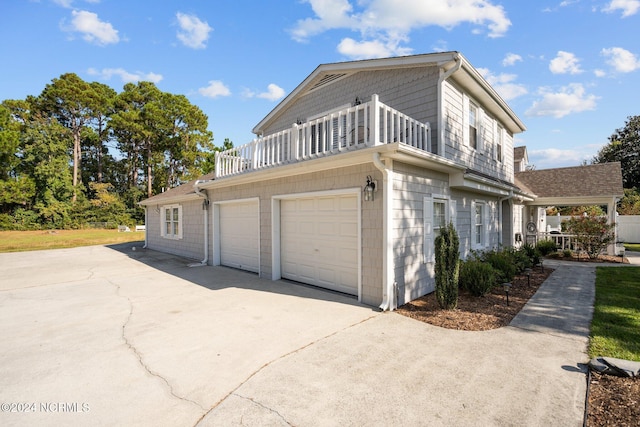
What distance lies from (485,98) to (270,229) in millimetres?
7879

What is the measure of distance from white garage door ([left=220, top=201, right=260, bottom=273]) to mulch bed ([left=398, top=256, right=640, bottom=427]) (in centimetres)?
506

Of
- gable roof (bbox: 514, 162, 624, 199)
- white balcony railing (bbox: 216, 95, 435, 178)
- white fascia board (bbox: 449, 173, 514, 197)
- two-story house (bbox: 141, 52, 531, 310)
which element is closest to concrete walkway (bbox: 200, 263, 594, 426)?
two-story house (bbox: 141, 52, 531, 310)

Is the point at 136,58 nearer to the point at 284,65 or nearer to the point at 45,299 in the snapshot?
the point at 284,65

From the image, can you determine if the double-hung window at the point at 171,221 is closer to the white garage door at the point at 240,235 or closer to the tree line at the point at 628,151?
the white garage door at the point at 240,235

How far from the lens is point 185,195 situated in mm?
12109

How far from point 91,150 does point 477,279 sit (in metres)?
42.1

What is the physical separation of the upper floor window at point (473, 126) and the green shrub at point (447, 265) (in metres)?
5.07

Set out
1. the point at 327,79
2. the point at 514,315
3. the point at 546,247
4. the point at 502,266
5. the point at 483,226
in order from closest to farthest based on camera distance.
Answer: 1. the point at 514,315
2. the point at 502,266
3. the point at 483,226
4. the point at 327,79
5. the point at 546,247

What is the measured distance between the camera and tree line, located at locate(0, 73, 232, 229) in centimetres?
2697

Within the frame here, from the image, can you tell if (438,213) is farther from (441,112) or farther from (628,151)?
(628,151)

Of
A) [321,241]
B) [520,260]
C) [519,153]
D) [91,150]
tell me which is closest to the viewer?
[321,241]

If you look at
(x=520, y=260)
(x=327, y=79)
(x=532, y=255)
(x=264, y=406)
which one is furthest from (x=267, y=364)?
(x=532, y=255)

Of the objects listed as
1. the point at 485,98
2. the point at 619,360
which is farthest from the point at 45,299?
the point at 485,98

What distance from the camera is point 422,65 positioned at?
24.8 ft
